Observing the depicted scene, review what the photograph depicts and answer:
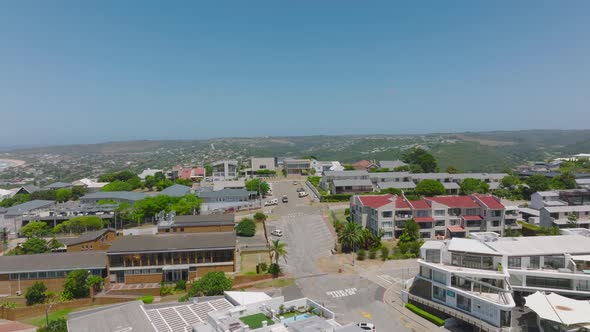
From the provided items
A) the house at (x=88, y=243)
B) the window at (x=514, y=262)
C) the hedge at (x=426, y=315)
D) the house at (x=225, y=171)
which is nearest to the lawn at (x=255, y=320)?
the hedge at (x=426, y=315)

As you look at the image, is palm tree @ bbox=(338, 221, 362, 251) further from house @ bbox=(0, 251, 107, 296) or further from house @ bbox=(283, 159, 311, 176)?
house @ bbox=(283, 159, 311, 176)

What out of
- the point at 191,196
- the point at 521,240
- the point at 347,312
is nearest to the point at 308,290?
the point at 347,312

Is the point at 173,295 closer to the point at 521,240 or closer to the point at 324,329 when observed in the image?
the point at 324,329

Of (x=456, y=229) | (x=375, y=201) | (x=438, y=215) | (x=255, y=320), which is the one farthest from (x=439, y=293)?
(x=456, y=229)

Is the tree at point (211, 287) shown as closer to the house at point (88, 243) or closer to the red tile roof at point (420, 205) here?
the house at point (88, 243)

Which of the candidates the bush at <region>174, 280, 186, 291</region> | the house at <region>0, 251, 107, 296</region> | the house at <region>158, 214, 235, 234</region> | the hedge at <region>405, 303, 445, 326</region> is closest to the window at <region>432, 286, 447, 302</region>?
the hedge at <region>405, 303, 445, 326</region>

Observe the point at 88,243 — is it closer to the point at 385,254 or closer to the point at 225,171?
the point at 385,254
